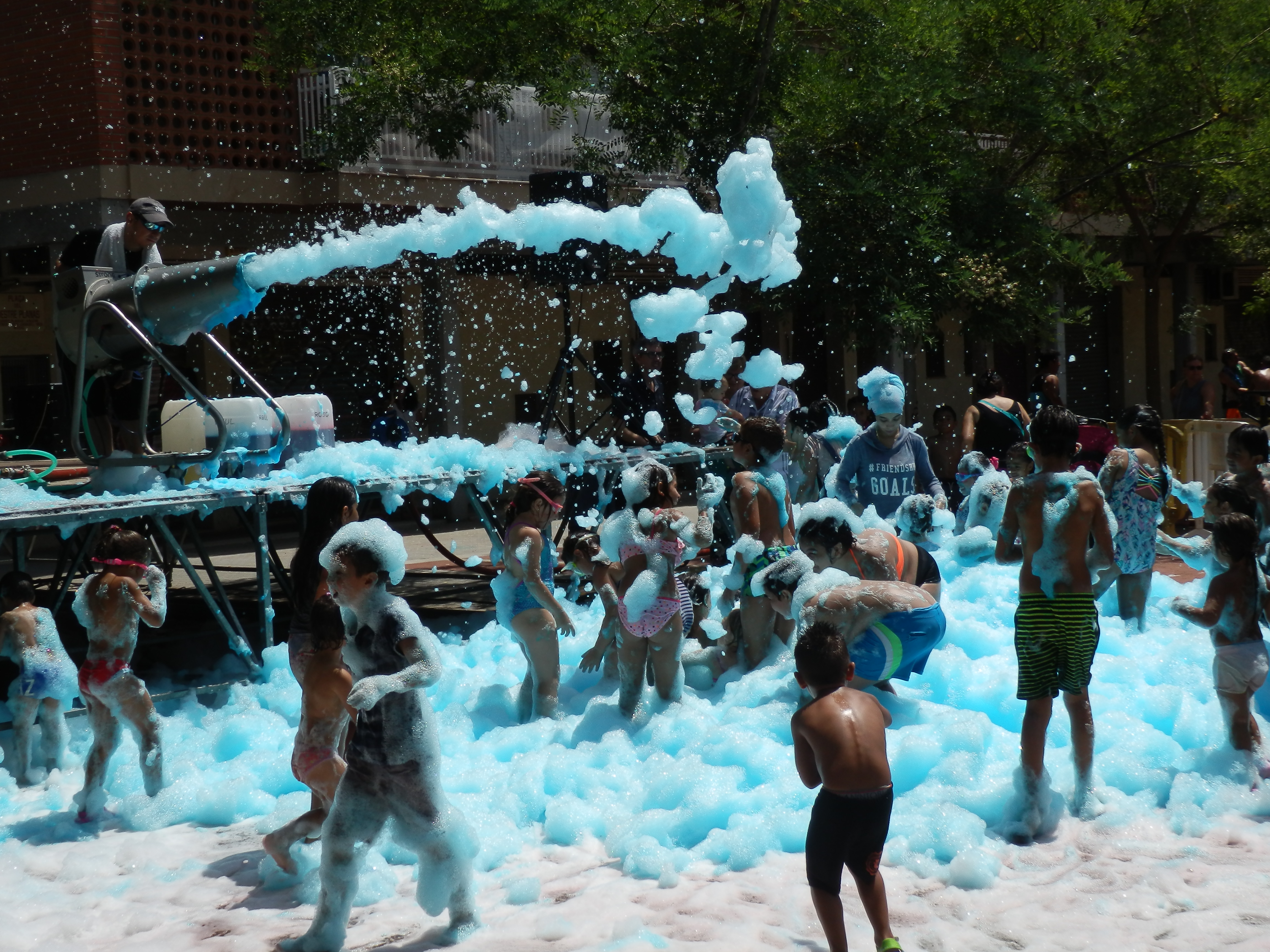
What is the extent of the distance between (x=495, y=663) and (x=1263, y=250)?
1756cm

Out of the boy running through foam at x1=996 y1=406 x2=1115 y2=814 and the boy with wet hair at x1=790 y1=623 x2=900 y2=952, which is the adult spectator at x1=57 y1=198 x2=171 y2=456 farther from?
the boy with wet hair at x1=790 y1=623 x2=900 y2=952

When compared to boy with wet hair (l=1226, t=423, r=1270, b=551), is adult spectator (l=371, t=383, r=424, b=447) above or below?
above

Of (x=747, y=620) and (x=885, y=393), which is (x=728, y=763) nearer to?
(x=747, y=620)

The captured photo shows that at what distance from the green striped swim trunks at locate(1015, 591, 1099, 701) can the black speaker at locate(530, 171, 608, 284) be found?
585 centimetres

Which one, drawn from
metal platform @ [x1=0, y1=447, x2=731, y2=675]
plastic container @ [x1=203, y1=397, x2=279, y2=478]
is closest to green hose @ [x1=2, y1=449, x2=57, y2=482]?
metal platform @ [x1=0, y1=447, x2=731, y2=675]

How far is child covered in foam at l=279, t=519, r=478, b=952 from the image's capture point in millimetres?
4180

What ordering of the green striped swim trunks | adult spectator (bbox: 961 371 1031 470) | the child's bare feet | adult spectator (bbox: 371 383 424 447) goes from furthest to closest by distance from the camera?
adult spectator (bbox: 371 383 424 447) < adult spectator (bbox: 961 371 1031 470) < the green striped swim trunks < the child's bare feet

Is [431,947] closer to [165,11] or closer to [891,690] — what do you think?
[891,690]

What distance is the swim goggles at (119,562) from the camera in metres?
Result: 5.78

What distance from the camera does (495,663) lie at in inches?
322

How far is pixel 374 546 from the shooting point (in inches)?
167

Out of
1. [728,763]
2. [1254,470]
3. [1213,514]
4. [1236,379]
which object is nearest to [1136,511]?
[1254,470]

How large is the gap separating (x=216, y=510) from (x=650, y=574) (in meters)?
3.15

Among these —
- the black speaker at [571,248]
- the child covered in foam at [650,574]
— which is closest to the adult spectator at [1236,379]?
the black speaker at [571,248]
